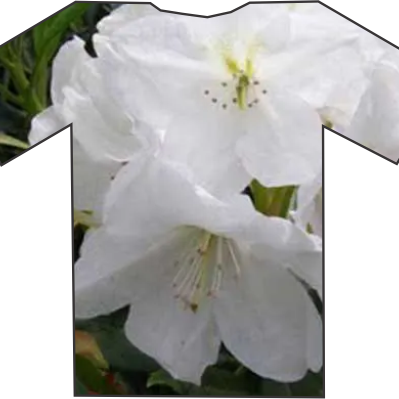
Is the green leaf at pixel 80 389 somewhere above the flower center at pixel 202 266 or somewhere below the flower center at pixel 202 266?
below

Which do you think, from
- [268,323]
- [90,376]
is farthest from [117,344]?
[268,323]

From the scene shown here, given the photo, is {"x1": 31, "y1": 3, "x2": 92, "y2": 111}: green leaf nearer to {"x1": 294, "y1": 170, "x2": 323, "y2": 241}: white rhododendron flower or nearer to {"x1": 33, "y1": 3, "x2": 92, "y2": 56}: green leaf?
{"x1": 33, "y1": 3, "x2": 92, "y2": 56}: green leaf

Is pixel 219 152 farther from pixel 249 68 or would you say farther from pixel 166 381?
pixel 166 381

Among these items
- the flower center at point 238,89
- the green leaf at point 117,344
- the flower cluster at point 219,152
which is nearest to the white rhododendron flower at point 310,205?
the flower cluster at point 219,152

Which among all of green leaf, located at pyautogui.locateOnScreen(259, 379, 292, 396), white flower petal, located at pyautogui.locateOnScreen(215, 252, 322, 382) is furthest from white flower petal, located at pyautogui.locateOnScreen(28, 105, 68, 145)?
green leaf, located at pyautogui.locateOnScreen(259, 379, 292, 396)

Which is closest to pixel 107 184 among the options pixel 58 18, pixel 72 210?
pixel 72 210

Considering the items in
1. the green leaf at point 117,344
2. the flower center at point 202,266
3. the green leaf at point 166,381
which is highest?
the flower center at point 202,266

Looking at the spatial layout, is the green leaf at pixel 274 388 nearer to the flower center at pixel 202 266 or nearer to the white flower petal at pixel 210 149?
the flower center at pixel 202 266
